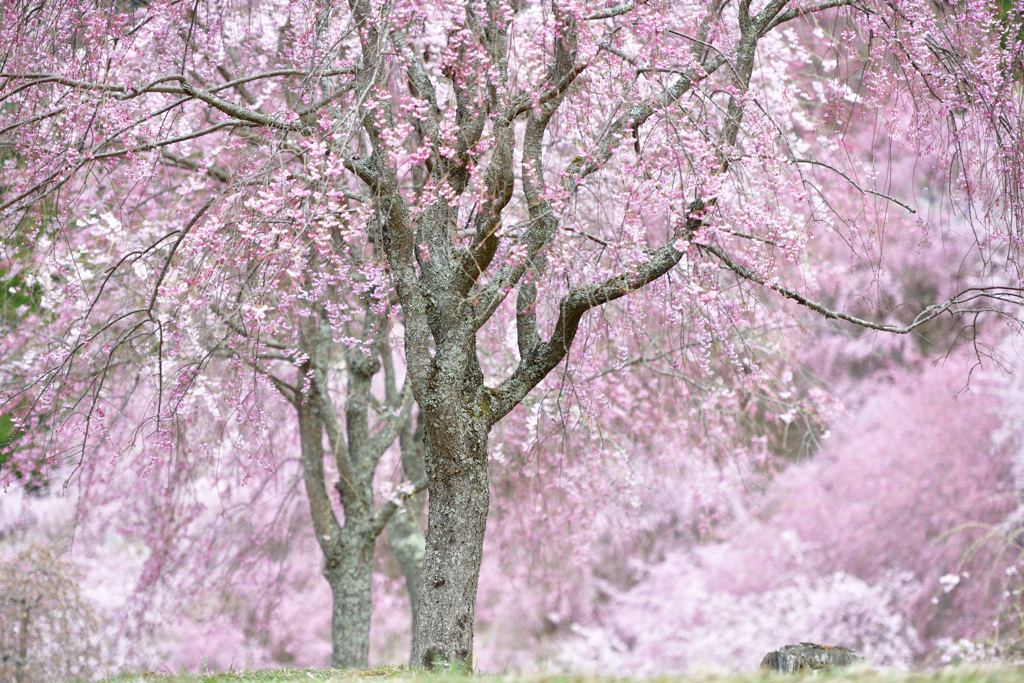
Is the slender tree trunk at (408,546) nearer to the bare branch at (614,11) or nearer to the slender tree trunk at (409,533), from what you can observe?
the slender tree trunk at (409,533)

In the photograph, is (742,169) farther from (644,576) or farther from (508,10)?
(644,576)

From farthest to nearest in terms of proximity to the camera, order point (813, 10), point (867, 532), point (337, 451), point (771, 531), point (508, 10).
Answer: point (771, 531)
point (867, 532)
point (337, 451)
point (813, 10)
point (508, 10)

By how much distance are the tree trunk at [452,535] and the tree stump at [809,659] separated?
1.63m

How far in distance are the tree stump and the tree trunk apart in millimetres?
1629

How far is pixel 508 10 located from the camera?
4.98 meters

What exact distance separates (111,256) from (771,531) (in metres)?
9.97

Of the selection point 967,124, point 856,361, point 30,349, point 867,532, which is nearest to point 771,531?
point 867,532

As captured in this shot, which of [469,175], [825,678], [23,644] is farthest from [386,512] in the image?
[825,678]

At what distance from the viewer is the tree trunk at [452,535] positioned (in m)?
4.95

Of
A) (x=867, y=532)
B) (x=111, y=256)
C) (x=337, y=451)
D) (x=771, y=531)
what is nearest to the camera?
(x=111, y=256)

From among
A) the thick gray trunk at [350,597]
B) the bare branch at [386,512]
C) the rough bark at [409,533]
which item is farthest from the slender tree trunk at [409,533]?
the thick gray trunk at [350,597]

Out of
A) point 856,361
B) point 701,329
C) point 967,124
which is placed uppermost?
point 856,361

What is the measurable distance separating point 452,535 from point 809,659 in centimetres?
199

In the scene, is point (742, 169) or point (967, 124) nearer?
point (967, 124)
